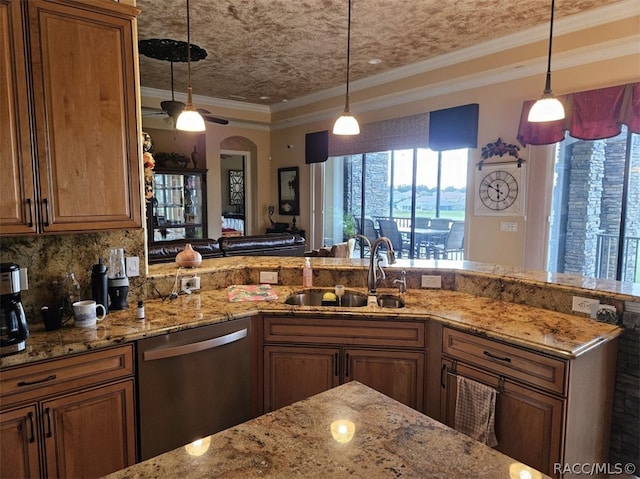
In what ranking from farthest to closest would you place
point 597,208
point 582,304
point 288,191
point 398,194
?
point 288,191 < point 398,194 < point 597,208 < point 582,304

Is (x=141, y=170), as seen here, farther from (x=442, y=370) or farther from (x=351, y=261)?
(x=442, y=370)

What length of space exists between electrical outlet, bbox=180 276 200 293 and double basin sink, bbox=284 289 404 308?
627 millimetres

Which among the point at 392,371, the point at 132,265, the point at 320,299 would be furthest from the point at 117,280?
the point at 392,371

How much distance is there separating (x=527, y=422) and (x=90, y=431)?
6.62ft

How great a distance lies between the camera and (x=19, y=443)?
1683mm

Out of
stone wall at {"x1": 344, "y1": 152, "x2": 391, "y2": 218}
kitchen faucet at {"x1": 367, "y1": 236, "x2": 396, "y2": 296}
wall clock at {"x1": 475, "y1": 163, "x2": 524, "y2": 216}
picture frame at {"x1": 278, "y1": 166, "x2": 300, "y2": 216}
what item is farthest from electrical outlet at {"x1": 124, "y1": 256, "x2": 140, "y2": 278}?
picture frame at {"x1": 278, "y1": 166, "x2": 300, "y2": 216}

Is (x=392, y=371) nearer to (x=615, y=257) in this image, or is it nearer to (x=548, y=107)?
(x=548, y=107)

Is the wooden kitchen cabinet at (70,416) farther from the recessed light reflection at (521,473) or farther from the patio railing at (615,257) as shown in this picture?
the patio railing at (615,257)

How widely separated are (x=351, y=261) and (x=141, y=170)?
5.40 ft

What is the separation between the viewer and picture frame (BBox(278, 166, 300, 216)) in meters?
7.64

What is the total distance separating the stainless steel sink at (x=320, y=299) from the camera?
2.74 meters

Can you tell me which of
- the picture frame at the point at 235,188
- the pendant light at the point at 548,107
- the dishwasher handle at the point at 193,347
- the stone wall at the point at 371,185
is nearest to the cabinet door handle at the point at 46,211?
the dishwasher handle at the point at 193,347

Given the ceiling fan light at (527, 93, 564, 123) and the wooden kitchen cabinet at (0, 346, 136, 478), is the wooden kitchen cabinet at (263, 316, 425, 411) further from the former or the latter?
the ceiling fan light at (527, 93, 564, 123)

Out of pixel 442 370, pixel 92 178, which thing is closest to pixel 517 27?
pixel 442 370
